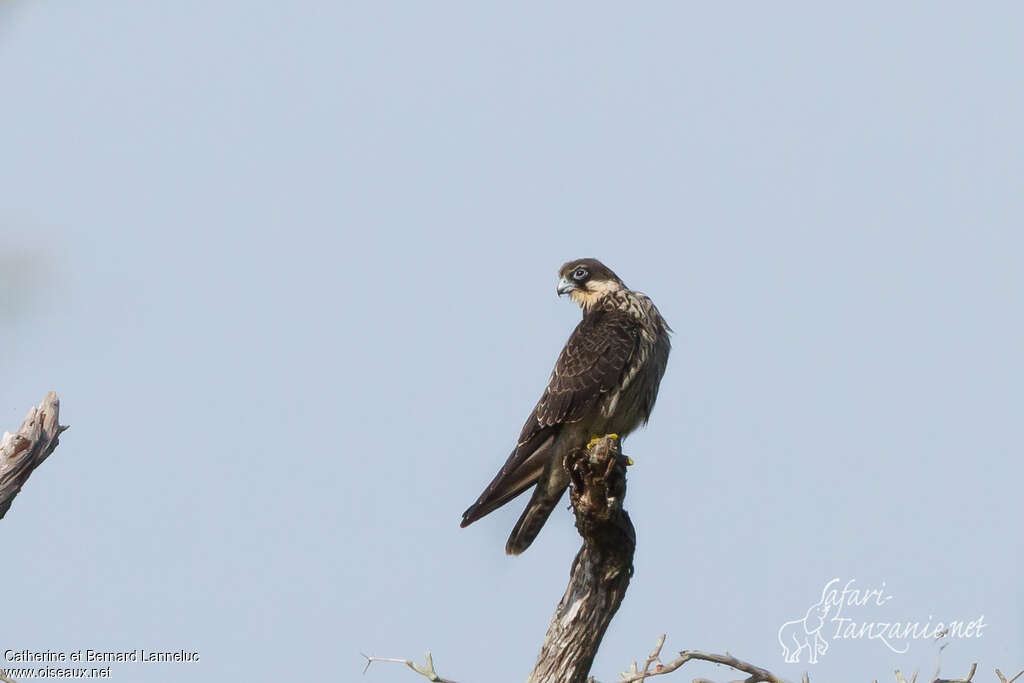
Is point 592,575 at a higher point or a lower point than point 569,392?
lower

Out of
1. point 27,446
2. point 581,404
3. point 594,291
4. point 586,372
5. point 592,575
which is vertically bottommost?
point 27,446

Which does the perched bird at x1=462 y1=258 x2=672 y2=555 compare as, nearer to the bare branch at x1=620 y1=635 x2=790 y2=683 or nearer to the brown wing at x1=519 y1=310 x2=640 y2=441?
the brown wing at x1=519 y1=310 x2=640 y2=441

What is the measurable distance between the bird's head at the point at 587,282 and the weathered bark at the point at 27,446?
3.46 meters

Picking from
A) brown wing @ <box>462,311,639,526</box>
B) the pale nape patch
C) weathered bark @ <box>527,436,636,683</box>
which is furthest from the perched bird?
weathered bark @ <box>527,436,636,683</box>

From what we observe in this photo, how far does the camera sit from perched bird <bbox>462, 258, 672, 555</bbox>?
20.1 ft

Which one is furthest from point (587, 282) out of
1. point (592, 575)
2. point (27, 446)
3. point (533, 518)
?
point (27, 446)

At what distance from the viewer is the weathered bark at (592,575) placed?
4828 millimetres

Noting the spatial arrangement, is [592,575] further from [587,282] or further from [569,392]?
[587,282]

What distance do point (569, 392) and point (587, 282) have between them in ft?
3.38

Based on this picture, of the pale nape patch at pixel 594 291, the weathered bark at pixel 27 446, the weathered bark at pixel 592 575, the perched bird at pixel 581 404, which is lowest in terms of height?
the weathered bark at pixel 27 446

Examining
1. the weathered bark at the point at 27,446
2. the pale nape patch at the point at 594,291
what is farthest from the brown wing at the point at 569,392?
the weathered bark at the point at 27,446

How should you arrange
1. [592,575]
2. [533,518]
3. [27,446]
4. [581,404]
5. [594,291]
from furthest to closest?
[594,291] < [581,404] < [533,518] < [592,575] < [27,446]

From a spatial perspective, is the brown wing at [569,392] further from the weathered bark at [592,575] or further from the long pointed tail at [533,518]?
the weathered bark at [592,575]

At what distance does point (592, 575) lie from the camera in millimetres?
4906
